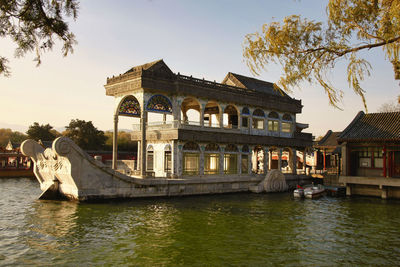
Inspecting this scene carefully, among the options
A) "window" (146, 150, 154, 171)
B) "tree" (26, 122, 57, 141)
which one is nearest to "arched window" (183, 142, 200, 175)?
"window" (146, 150, 154, 171)

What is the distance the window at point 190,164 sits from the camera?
2605 centimetres

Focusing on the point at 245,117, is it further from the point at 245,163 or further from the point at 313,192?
the point at 313,192

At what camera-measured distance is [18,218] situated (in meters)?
16.5

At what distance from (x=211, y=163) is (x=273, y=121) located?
8165mm

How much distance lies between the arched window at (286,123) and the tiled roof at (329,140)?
323 inches

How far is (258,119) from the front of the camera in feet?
104

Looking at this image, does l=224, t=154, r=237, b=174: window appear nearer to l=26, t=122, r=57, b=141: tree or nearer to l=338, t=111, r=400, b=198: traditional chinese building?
l=338, t=111, r=400, b=198: traditional chinese building

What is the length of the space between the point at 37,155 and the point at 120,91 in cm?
699

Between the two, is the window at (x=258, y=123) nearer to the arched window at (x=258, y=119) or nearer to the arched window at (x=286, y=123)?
the arched window at (x=258, y=119)

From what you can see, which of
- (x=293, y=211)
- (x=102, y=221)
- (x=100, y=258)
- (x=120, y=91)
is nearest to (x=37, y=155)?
(x=120, y=91)

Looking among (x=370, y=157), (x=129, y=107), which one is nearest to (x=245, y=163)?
(x=370, y=157)

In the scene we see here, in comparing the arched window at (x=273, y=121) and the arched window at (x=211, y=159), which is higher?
the arched window at (x=273, y=121)

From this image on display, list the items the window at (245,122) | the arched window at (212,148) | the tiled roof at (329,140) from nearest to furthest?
the arched window at (212,148), the window at (245,122), the tiled roof at (329,140)

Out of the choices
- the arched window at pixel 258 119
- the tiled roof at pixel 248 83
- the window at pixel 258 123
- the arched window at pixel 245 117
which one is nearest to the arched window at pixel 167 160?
the arched window at pixel 245 117
